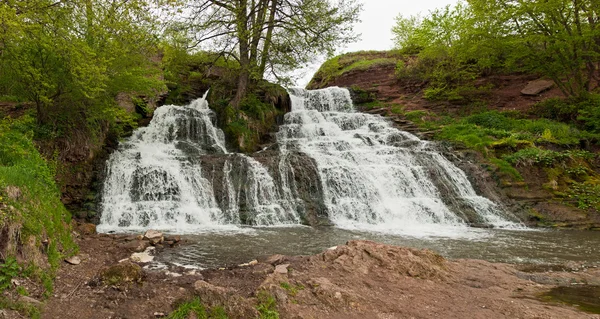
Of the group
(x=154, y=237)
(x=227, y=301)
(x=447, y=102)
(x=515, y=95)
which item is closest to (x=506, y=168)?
(x=447, y=102)

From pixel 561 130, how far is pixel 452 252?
503 inches

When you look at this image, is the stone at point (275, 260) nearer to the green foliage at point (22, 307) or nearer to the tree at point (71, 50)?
the green foliage at point (22, 307)

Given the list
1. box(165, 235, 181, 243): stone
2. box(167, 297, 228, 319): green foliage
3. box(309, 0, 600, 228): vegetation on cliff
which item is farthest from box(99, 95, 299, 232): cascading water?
box(309, 0, 600, 228): vegetation on cliff

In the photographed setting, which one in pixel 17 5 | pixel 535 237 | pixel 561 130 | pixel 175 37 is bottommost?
pixel 535 237

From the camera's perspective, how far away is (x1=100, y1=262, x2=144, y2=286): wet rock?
4.39 meters

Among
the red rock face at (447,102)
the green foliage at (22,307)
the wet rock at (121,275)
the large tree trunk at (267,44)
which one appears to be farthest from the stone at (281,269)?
the red rock face at (447,102)

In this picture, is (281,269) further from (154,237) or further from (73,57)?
(73,57)

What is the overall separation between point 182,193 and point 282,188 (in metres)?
3.32

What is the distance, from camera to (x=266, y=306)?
12.4 ft

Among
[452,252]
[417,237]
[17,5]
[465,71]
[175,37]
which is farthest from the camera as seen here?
[465,71]

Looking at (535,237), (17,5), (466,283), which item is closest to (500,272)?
(466,283)

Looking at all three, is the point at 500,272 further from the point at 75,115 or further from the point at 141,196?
the point at 75,115

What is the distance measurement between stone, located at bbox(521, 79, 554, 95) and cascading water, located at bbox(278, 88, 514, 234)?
9479mm

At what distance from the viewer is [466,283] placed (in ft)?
16.5
